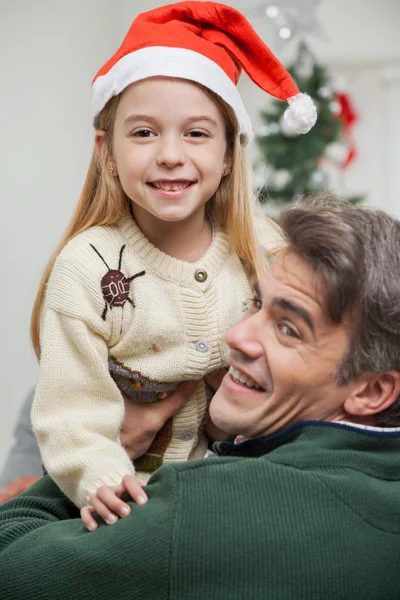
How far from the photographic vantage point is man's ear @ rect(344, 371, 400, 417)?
1.58 meters

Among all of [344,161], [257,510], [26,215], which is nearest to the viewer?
[257,510]

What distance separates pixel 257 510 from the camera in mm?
1372

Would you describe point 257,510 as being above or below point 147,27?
below

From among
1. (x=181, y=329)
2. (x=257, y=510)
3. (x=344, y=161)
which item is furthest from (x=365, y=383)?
(x=344, y=161)

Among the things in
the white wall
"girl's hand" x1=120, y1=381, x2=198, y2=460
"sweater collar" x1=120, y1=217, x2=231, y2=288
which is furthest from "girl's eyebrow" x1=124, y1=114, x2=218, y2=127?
the white wall

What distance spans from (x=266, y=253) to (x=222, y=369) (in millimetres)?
297

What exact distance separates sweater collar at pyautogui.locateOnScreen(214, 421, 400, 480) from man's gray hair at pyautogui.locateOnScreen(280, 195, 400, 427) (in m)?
0.11

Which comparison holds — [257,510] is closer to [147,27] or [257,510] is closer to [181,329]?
[181,329]

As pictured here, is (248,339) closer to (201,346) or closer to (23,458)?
(201,346)

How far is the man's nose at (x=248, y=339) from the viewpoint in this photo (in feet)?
5.30

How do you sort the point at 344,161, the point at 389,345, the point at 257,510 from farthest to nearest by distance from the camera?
1. the point at 344,161
2. the point at 389,345
3. the point at 257,510

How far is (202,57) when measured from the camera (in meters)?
1.90

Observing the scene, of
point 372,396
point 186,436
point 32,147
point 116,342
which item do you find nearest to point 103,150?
point 116,342

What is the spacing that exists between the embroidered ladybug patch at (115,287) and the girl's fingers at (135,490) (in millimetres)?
451
